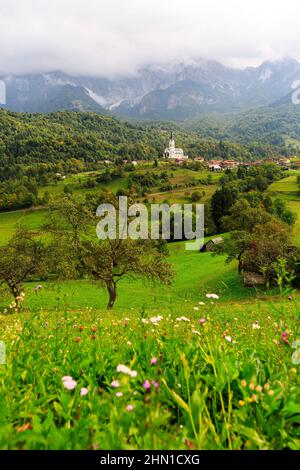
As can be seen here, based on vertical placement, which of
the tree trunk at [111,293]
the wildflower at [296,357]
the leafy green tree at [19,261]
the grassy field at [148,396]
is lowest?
the tree trunk at [111,293]

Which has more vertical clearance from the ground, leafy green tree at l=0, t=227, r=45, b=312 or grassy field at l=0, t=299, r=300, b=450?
grassy field at l=0, t=299, r=300, b=450

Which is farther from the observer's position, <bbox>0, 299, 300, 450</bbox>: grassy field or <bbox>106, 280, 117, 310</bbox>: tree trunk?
<bbox>106, 280, 117, 310</bbox>: tree trunk

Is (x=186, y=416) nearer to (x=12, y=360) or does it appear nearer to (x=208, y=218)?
(x=12, y=360)

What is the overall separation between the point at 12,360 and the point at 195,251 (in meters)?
73.0

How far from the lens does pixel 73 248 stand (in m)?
32.8

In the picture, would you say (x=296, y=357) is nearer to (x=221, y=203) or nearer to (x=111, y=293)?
(x=111, y=293)

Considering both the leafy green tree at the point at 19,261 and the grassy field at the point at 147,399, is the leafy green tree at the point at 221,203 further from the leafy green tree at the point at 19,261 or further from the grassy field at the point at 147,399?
the grassy field at the point at 147,399

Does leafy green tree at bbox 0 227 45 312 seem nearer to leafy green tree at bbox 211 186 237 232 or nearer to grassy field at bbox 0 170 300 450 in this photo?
grassy field at bbox 0 170 300 450

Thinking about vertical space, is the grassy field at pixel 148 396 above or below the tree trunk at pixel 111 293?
above

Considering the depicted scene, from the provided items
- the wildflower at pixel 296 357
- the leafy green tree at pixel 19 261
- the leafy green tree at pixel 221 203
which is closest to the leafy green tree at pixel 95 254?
the leafy green tree at pixel 19 261

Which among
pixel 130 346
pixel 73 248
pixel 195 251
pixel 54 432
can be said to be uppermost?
pixel 54 432

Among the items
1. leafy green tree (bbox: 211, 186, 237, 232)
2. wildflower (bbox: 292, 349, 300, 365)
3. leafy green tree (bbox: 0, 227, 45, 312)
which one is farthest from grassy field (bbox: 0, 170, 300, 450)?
leafy green tree (bbox: 211, 186, 237, 232)

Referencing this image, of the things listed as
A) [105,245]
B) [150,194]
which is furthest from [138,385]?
[150,194]

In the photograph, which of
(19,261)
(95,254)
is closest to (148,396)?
(95,254)
